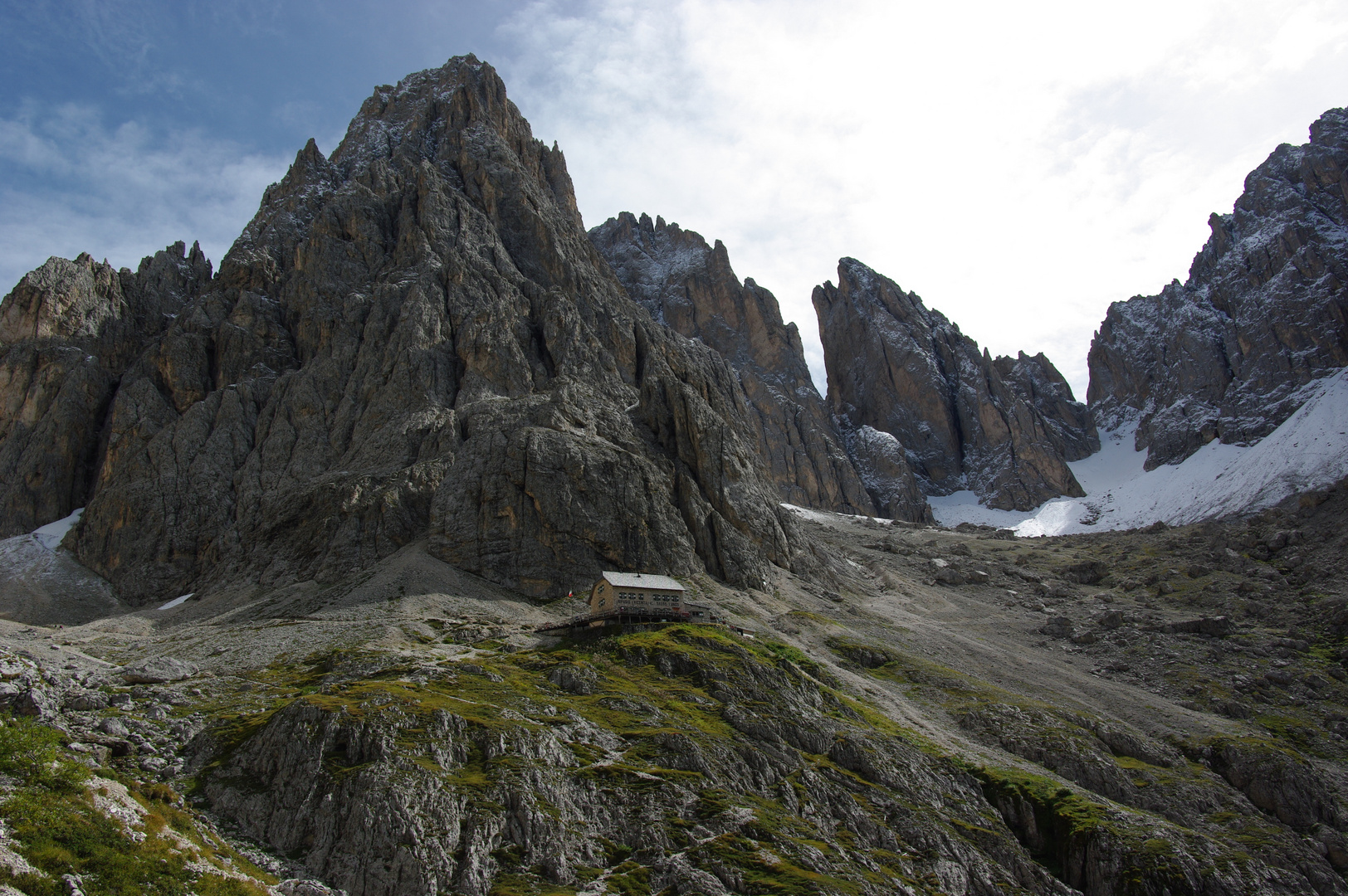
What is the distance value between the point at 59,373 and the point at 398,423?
8269cm

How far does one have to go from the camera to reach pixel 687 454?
149375mm

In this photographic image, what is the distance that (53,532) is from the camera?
14938 cm

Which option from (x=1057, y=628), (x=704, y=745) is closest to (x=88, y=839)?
(x=704, y=745)

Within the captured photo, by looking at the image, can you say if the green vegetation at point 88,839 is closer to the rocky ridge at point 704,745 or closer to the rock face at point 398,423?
the rocky ridge at point 704,745

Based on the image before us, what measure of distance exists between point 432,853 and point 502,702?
757 inches

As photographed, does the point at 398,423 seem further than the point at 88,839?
Yes

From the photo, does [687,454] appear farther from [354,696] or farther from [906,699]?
[354,696]

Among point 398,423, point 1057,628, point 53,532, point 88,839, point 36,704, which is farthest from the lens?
point 53,532

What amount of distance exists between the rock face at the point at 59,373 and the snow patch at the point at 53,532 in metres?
2.28

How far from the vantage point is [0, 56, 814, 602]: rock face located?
400 feet

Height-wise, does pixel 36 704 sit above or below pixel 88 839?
above

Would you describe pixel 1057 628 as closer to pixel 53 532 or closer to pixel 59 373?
pixel 53 532

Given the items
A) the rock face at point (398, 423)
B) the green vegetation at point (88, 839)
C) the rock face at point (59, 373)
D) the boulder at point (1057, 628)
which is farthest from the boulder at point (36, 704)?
the rock face at point (59, 373)

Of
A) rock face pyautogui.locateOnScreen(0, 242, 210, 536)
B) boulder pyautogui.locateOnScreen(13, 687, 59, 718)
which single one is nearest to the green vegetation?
boulder pyautogui.locateOnScreen(13, 687, 59, 718)
